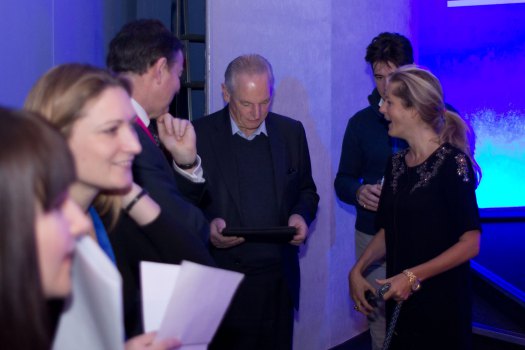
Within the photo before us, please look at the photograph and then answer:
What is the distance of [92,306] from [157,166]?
998 mm

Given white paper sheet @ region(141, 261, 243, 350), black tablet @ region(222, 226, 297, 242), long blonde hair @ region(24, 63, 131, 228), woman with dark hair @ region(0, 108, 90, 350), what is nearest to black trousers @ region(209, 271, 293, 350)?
black tablet @ region(222, 226, 297, 242)

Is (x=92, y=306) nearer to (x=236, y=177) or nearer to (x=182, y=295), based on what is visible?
(x=182, y=295)

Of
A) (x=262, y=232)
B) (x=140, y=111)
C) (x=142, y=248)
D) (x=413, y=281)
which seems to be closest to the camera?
(x=142, y=248)

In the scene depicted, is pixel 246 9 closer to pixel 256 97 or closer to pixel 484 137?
pixel 256 97

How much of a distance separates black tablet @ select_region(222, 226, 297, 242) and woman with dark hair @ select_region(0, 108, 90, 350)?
6.38 feet

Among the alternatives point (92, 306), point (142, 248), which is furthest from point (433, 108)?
point (92, 306)

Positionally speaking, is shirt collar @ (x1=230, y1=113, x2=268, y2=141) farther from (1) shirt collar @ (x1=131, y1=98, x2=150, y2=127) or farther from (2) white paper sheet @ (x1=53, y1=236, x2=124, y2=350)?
(2) white paper sheet @ (x1=53, y1=236, x2=124, y2=350)

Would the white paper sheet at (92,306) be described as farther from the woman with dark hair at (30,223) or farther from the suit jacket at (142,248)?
the suit jacket at (142,248)

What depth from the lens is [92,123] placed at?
1.59m

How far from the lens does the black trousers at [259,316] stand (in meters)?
3.36

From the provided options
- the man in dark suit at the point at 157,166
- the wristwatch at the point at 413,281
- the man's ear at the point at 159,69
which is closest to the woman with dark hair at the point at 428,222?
the wristwatch at the point at 413,281

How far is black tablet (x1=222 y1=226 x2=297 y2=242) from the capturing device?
10.0 ft

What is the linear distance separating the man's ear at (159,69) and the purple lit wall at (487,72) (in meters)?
4.16

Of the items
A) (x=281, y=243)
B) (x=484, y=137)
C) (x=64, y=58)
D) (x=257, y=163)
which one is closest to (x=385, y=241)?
(x=281, y=243)
